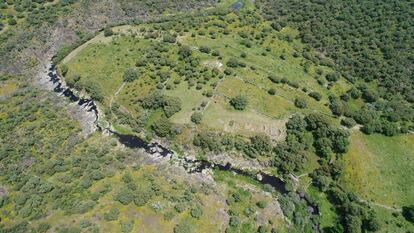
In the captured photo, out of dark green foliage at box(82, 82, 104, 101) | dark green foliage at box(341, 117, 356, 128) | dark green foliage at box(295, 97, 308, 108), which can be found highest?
dark green foliage at box(82, 82, 104, 101)

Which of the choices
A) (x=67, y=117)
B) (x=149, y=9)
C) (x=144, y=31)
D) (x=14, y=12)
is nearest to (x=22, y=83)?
(x=67, y=117)

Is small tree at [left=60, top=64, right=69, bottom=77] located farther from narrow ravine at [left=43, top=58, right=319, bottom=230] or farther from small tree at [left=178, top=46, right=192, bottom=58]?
small tree at [left=178, top=46, right=192, bottom=58]

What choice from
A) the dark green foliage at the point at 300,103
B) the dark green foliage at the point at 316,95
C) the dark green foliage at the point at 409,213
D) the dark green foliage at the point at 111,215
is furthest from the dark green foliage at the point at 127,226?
the dark green foliage at the point at 409,213

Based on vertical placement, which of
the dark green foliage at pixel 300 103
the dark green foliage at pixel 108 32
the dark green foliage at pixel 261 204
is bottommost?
the dark green foliage at pixel 261 204

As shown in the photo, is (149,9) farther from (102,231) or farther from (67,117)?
(102,231)

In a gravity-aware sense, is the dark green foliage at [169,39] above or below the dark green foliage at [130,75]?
above

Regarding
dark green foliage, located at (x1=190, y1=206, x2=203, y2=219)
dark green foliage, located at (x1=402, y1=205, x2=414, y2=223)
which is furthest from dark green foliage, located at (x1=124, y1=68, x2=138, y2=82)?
dark green foliage, located at (x1=402, y1=205, x2=414, y2=223)

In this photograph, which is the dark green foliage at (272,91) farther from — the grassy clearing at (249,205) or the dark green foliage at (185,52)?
the dark green foliage at (185,52)

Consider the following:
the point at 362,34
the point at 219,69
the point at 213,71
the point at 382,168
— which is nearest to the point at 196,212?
the point at 213,71
